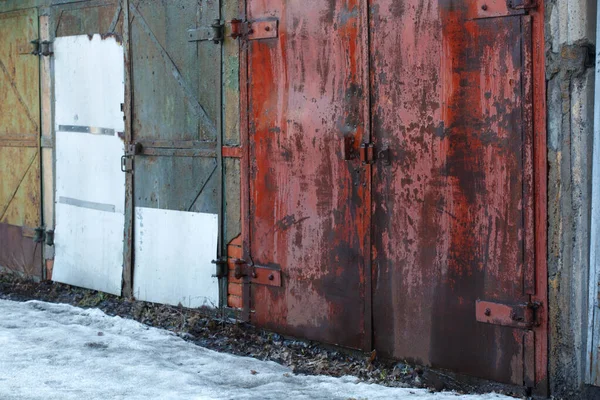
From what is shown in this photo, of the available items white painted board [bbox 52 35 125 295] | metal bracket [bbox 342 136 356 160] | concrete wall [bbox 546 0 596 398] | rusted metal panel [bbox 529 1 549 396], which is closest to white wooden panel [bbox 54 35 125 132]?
white painted board [bbox 52 35 125 295]

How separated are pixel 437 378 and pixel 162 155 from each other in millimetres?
3025

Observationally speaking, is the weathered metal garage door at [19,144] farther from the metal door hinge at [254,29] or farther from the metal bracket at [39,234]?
the metal door hinge at [254,29]

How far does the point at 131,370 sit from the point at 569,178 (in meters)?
2.91

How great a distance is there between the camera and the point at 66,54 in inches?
296

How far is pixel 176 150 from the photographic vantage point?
6543 millimetres

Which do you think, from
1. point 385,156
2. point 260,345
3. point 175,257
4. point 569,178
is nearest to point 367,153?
point 385,156

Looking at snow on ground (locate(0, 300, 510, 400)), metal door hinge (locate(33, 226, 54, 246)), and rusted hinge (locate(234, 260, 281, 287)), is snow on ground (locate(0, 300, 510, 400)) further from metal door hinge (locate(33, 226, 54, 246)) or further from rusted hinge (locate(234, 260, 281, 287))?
metal door hinge (locate(33, 226, 54, 246))

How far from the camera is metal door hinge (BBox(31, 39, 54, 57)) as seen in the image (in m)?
7.70

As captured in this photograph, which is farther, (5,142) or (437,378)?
(5,142)

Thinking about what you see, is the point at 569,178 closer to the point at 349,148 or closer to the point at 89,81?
the point at 349,148

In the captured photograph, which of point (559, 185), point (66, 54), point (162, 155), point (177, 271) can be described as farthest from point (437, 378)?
point (66, 54)

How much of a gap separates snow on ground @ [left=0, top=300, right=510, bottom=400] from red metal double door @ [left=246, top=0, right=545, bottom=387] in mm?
442

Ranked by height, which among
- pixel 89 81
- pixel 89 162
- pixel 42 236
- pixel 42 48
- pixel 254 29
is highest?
pixel 42 48

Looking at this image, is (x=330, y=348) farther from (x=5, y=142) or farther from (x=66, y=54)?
(x=5, y=142)
